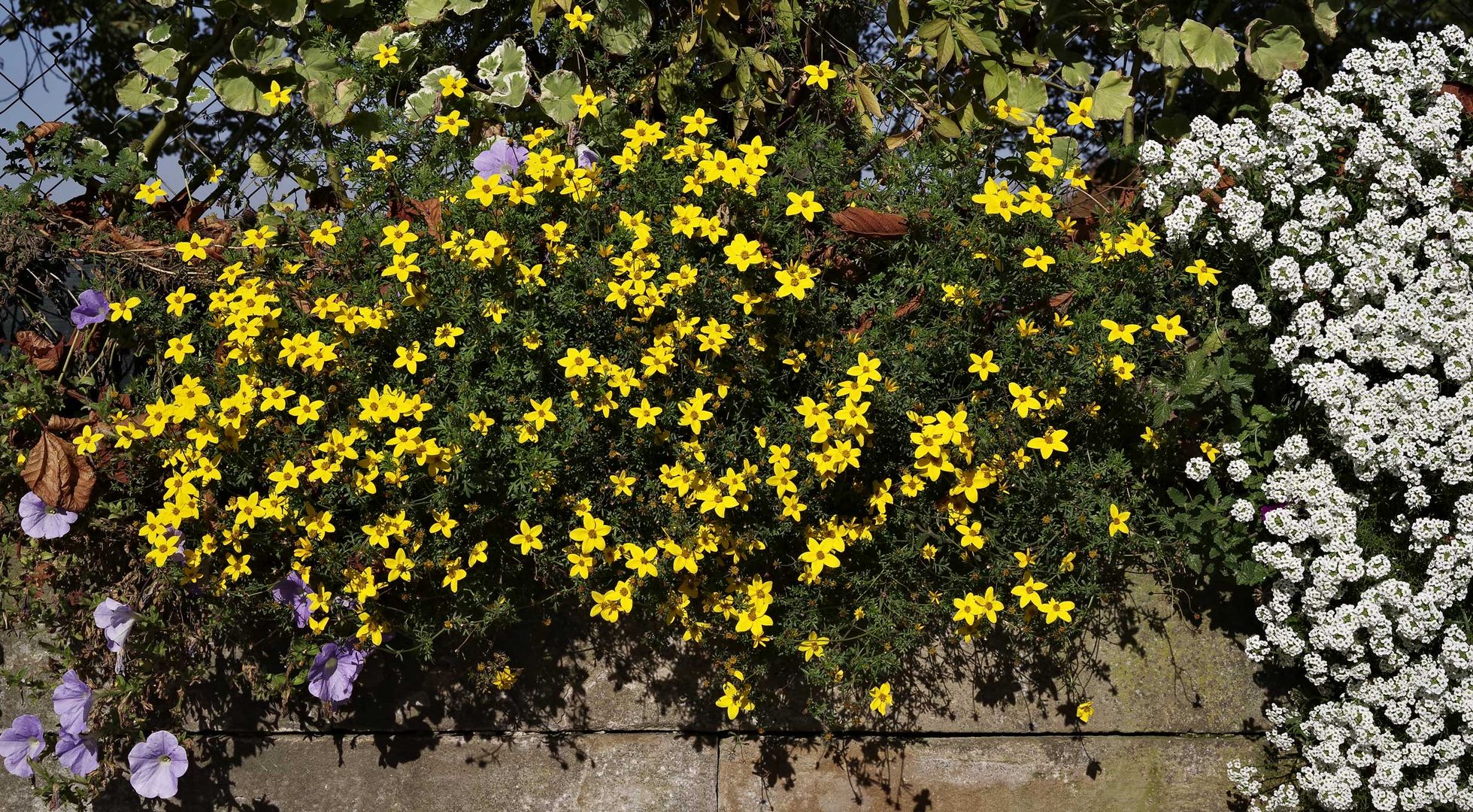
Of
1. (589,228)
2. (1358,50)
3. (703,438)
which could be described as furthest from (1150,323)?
(589,228)

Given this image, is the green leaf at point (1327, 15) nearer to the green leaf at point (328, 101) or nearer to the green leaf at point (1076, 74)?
the green leaf at point (1076, 74)

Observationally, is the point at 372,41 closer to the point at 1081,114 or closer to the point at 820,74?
the point at 820,74

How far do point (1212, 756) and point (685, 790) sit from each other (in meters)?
1.46

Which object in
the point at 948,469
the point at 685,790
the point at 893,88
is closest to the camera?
the point at 948,469

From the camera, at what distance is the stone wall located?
2.84 m

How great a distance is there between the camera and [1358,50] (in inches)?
108

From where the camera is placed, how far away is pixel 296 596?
255 centimetres

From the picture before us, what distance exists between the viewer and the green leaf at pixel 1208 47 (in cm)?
303

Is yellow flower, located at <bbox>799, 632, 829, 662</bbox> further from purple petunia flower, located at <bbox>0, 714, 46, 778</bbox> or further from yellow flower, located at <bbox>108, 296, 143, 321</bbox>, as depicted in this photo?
purple petunia flower, located at <bbox>0, 714, 46, 778</bbox>

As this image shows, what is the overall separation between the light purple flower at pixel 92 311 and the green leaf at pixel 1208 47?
3.04 meters

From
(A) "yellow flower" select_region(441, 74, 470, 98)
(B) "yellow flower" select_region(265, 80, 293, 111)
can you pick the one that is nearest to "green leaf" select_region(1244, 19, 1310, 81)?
(A) "yellow flower" select_region(441, 74, 470, 98)

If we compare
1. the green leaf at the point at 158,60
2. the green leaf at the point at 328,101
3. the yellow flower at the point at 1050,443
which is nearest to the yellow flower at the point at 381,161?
the green leaf at the point at 328,101

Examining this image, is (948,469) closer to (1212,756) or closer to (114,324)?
(1212,756)

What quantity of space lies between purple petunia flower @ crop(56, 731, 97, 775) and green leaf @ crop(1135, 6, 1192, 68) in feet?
11.2
